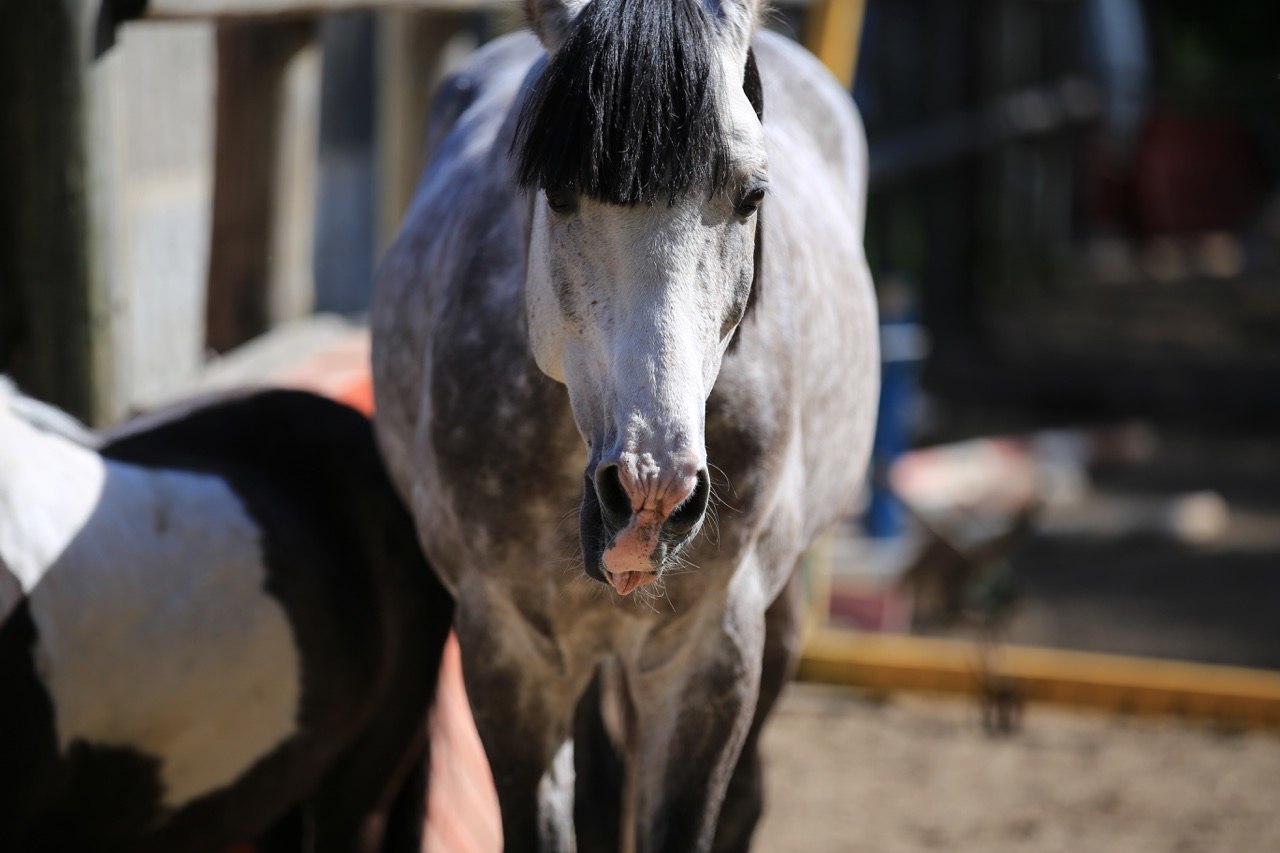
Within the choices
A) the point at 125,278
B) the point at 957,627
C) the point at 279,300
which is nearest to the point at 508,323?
the point at 125,278

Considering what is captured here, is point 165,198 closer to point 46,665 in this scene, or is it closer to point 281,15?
point 281,15

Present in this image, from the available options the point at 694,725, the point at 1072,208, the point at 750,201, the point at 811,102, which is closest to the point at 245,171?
the point at 811,102

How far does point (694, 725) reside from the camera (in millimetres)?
2301

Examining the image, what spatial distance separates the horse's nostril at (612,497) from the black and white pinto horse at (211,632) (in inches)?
38.5

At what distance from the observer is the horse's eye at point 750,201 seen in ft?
6.24

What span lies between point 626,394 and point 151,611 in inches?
42.0

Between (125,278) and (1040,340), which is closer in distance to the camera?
(125,278)

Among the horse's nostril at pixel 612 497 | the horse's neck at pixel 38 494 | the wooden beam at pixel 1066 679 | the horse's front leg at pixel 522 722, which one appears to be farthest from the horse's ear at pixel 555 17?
the wooden beam at pixel 1066 679

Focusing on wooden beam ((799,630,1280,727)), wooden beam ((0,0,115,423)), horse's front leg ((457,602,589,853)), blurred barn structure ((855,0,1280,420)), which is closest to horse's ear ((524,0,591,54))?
horse's front leg ((457,602,589,853))

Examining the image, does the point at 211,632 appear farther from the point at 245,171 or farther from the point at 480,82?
the point at 245,171

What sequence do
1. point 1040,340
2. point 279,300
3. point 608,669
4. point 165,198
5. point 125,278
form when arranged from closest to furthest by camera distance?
point 608,669 < point 125,278 < point 165,198 < point 279,300 < point 1040,340

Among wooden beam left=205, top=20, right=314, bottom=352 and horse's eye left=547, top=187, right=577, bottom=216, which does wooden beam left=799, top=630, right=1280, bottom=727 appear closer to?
wooden beam left=205, top=20, right=314, bottom=352

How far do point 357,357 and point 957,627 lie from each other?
3.09 m

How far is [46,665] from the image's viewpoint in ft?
7.60
